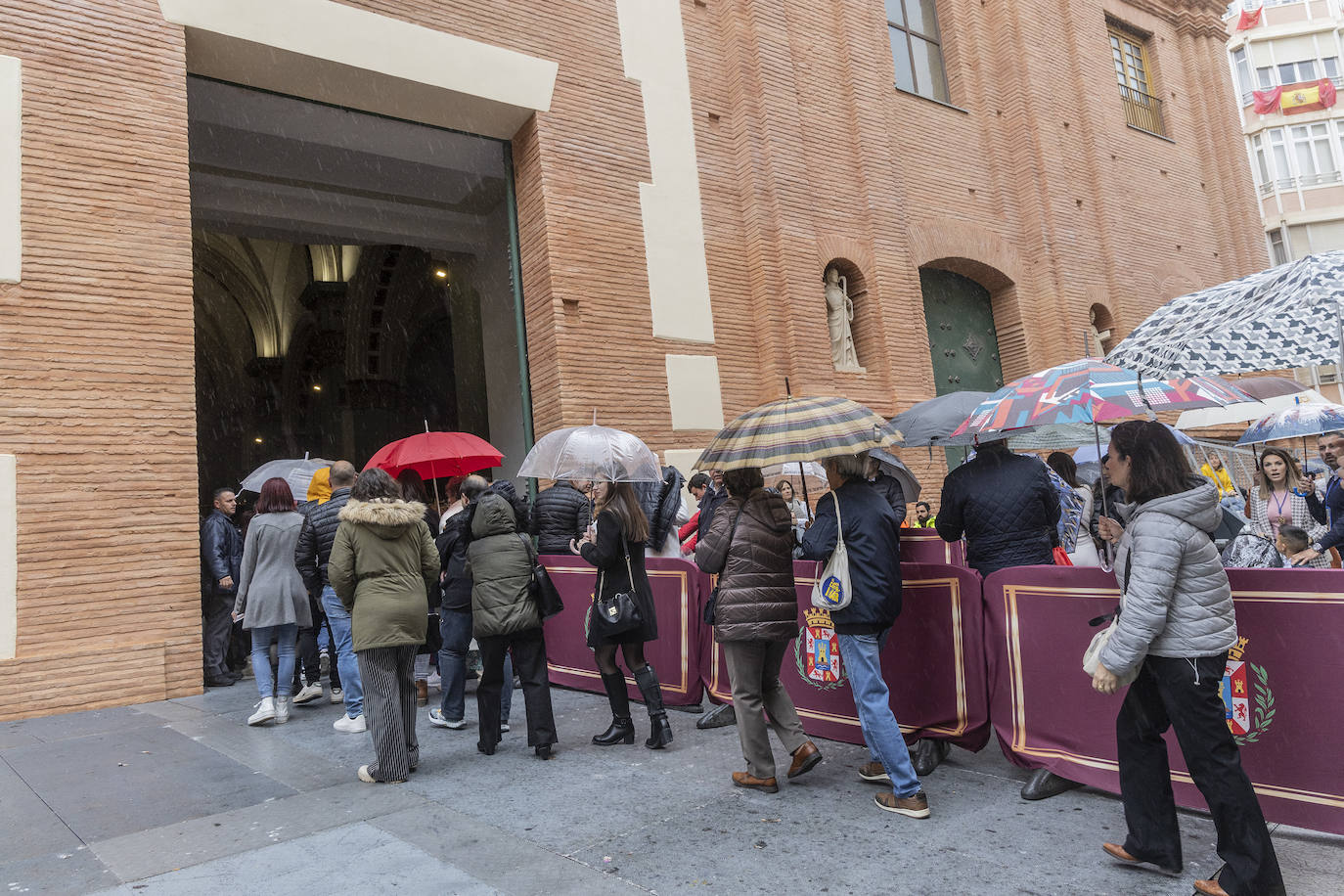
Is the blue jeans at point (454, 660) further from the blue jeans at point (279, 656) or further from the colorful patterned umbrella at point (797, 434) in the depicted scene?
the colorful patterned umbrella at point (797, 434)

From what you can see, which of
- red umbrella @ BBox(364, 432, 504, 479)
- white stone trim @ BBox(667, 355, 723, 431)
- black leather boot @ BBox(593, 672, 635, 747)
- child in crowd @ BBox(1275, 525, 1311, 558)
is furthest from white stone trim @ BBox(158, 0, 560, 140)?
child in crowd @ BBox(1275, 525, 1311, 558)

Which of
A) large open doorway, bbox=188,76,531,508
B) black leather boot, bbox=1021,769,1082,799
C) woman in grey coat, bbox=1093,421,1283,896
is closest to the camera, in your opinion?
woman in grey coat, bbox=1093,421,1283,896

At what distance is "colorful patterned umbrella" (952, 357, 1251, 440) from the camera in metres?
4.71

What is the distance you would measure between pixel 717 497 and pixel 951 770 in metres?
2.56

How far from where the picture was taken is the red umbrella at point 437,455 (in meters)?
7.61

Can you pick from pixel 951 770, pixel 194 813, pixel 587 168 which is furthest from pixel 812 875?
pixel 587 168

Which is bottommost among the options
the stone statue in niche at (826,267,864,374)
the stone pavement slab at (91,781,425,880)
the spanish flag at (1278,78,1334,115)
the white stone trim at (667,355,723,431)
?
the stone pavement slab at (91,781,425,880)

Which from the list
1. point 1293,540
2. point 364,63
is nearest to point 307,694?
point 364,63

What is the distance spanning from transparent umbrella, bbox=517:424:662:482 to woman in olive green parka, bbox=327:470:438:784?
877 millimetres

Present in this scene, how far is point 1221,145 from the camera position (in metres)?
20.1

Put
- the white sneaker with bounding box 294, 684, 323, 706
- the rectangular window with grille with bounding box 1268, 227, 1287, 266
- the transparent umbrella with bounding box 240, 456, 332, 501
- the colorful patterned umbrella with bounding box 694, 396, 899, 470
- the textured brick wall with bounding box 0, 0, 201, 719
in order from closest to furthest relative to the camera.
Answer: the colorful patterned umbrella with bounding box 694, 396, 899, 470
the white sneaker with bounding box 294, 684, 323, 706
the textured brick wall with bounding box 0, 0, 201, 719
the transparent umbrella with bounding box 240, 456, 332, 501
the rectangular window with grille with bounding box 1268, 227, 1287, 266

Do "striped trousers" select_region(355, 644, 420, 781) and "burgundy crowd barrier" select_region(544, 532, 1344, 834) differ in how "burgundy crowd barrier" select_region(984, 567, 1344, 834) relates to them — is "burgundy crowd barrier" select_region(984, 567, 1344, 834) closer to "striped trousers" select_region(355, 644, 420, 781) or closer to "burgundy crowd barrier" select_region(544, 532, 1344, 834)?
"burgundy crowd barrier" select_region(544, 532, 1344, 834)

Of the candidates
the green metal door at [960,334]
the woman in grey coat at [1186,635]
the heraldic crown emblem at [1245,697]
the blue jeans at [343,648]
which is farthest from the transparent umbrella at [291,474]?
the green metal door at [960,334]

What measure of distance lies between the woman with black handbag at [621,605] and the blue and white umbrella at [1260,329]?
9.08 feet
